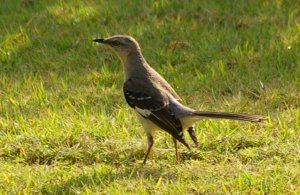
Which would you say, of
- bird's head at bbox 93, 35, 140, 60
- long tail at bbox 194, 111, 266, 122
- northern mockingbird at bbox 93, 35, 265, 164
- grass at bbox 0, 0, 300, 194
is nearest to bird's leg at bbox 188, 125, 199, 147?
northern mockingbird at bbox 93, 35, 265, 164

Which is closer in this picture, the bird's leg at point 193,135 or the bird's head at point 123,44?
the bird's leg at point 193,135

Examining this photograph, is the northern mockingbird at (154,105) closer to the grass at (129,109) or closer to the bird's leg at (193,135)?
the bird's leg at (193,135)

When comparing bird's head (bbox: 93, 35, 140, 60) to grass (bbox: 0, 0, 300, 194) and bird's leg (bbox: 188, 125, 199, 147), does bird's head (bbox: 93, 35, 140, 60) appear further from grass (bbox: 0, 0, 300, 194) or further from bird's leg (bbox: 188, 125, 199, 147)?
bird's leg (bbox: 188, 125, 199, 147)

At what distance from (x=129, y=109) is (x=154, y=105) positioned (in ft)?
4.04

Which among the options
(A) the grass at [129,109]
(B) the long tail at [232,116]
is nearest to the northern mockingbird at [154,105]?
(B) the long tail at [232,116]

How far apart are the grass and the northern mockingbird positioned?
351 millimetres

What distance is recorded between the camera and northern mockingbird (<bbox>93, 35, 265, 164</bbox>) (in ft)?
22.8

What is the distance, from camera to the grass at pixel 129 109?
6848 millimetres

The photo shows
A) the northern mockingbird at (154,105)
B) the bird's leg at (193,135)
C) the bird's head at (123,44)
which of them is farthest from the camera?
the bird's head at (123,44)

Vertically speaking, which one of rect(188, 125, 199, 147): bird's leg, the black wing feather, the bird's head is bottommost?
rect(188, 125, 199, 147): bird's leg

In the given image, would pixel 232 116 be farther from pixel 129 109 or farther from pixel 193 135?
pixel 129 109

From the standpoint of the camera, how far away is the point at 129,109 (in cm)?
836

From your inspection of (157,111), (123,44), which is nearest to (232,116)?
(157,111)

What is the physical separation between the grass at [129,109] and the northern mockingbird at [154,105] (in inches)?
13.8
